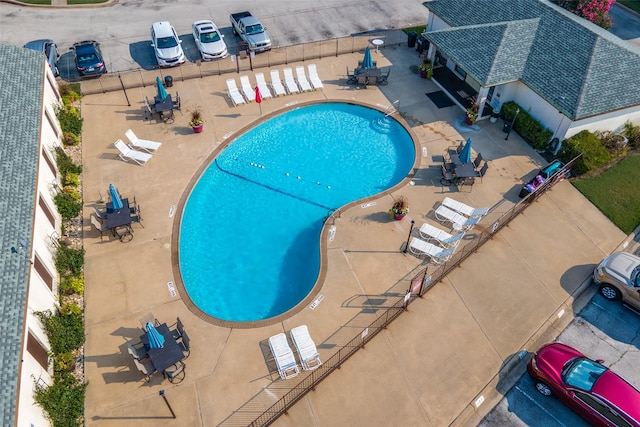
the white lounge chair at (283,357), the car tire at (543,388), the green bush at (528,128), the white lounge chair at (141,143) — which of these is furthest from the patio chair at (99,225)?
the green bush at (528,128)

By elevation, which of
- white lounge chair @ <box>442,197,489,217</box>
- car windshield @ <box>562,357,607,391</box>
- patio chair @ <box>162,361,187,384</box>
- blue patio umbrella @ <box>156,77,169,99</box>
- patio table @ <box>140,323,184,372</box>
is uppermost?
blue patio umbrella @ <box>156,77,169,99</box>

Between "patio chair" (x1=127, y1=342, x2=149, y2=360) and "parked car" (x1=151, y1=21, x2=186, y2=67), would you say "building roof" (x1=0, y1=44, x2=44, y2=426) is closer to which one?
"patio chair" (x1=127, y1=342, x2=149, y2=360)

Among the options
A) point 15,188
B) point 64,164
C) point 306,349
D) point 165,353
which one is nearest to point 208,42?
point 64,164

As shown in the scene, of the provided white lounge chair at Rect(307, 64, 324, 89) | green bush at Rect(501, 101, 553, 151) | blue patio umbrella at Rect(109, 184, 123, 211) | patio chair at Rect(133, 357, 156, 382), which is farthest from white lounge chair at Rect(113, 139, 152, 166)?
green bush at Rect(501, 101, 553, 151)

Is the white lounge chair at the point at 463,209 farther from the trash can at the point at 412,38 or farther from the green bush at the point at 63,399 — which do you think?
the green bush at the point at 63,399

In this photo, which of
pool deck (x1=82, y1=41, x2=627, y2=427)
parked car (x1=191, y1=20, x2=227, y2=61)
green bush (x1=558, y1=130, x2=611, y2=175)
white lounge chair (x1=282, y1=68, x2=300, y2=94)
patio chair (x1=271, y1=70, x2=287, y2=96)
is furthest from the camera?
parked car (x1=191, y1=20, x2=227, y2=61)

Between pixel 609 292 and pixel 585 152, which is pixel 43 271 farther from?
pixel 585 152
